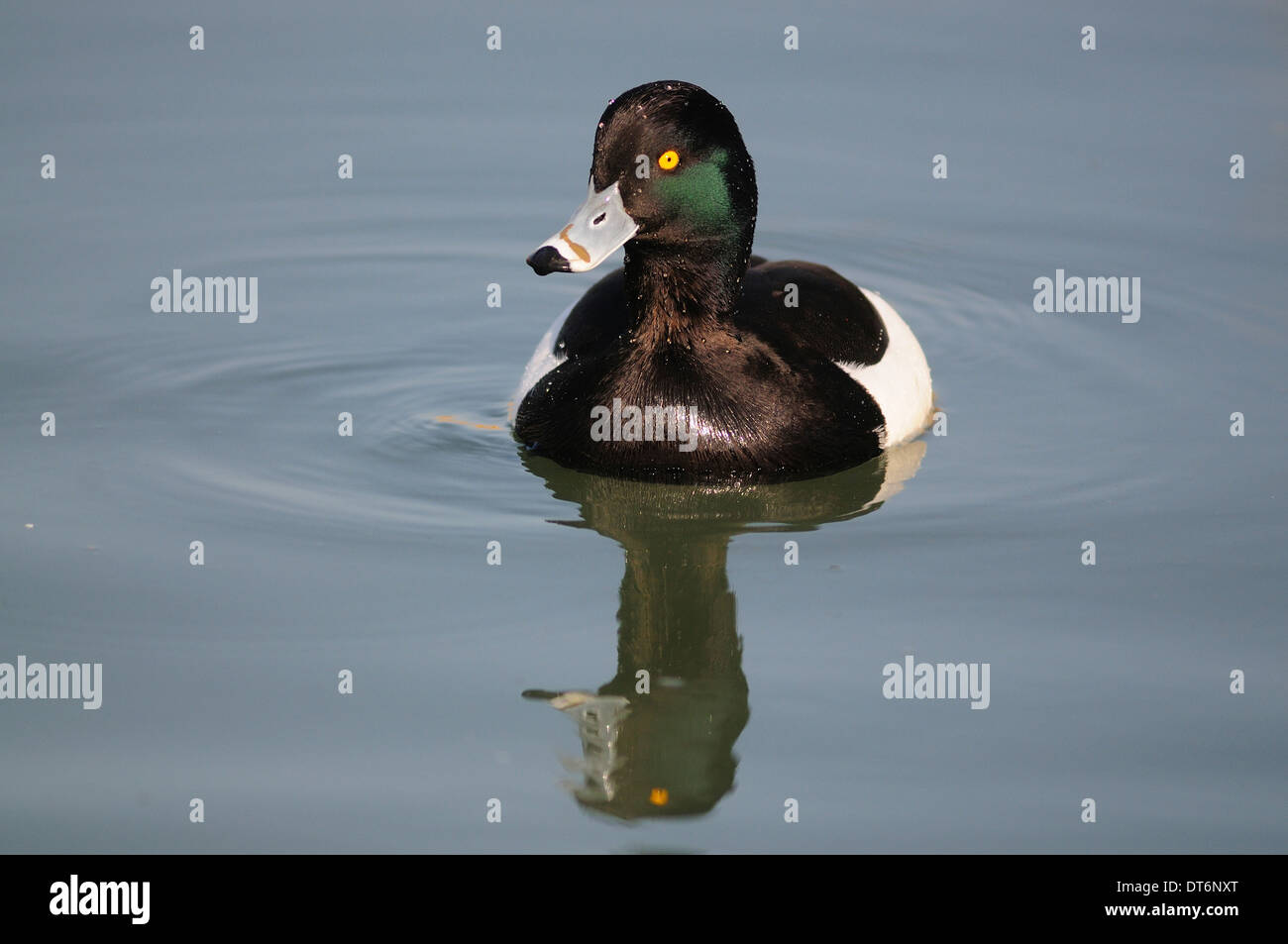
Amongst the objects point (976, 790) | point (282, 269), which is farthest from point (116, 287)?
point (976, 790)

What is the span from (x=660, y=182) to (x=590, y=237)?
40cm

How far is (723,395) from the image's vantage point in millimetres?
9094

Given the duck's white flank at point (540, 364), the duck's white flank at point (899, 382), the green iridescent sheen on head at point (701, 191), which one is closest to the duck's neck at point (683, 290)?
the green iridescent sheen on head at point (701, 191)

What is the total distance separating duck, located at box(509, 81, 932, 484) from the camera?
867 cm

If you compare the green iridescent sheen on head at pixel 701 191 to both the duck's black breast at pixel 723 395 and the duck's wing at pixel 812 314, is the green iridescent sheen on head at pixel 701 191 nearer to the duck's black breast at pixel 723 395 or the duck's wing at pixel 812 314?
the duck's black breast at pixel 723 395

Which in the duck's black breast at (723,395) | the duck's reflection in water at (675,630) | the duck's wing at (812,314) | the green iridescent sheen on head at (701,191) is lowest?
the duck's reflection in water at (675,630)

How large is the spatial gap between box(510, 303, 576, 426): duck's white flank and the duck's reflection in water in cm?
47

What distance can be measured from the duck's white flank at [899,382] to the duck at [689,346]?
0.04 ft

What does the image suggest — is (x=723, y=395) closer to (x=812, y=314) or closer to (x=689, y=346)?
(x=689, y=346)

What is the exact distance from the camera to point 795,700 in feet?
24.2

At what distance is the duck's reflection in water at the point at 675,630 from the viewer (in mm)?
6938

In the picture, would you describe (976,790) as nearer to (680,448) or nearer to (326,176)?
(680,448)

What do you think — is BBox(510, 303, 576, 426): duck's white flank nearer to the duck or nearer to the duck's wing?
the duck

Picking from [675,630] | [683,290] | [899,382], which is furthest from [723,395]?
[675,630]
